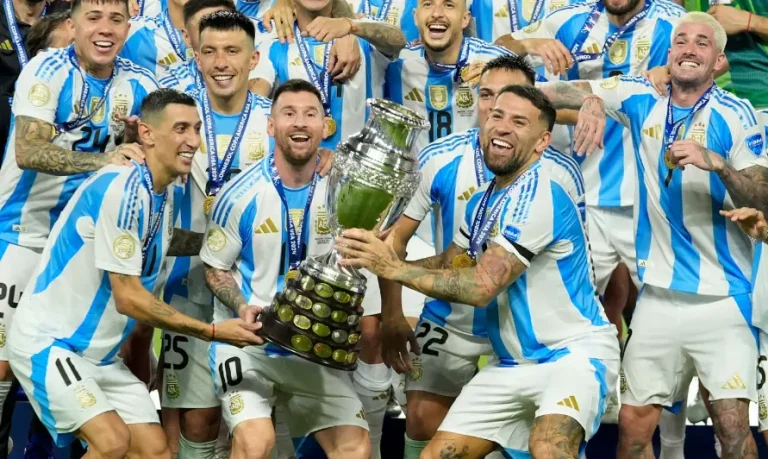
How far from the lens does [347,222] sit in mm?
6117

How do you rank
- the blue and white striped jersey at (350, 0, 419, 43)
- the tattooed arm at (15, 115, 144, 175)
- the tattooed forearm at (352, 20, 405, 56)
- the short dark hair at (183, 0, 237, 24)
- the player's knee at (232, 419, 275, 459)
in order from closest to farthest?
1. the player's knee at (232, 419, 275, 459)
2. the tattooed arm at (15, 115, 144, 175)
3. the tattooed forearm at (352, 20, 405, 56)
4. the short dark hair at (183, 0, 237, 24)
5. the blue and white striped jersey at (350, 0, 419, 43)

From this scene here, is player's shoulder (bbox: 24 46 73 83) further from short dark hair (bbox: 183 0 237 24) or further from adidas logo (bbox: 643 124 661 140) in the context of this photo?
adidas logo (bbox: 643 124 661 140)

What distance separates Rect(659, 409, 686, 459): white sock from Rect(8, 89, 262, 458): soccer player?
→ 245 centimetres

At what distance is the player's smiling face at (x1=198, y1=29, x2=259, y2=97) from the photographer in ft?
23.6

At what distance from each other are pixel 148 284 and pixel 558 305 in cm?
189

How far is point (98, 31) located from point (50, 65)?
11.9 inches

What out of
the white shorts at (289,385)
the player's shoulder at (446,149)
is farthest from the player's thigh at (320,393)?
the player's shoulder at (446,149)

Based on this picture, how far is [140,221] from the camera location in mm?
6480

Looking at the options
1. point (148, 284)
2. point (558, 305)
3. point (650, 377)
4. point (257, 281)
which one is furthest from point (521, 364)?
point (148, 284)

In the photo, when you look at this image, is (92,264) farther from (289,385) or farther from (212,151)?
(289,385)

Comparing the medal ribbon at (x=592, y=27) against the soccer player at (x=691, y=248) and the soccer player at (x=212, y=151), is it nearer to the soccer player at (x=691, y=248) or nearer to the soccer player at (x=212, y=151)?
the soccer player at (x=691, y=248)

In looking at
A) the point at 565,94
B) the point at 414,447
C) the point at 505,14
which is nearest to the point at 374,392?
the point at 414,447

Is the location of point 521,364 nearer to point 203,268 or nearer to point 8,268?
point 203,268

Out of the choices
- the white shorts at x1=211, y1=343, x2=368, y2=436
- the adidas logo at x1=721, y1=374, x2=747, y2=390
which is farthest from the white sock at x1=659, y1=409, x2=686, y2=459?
the white shorts at x1=211, y1=343, x2=368, y2=436
